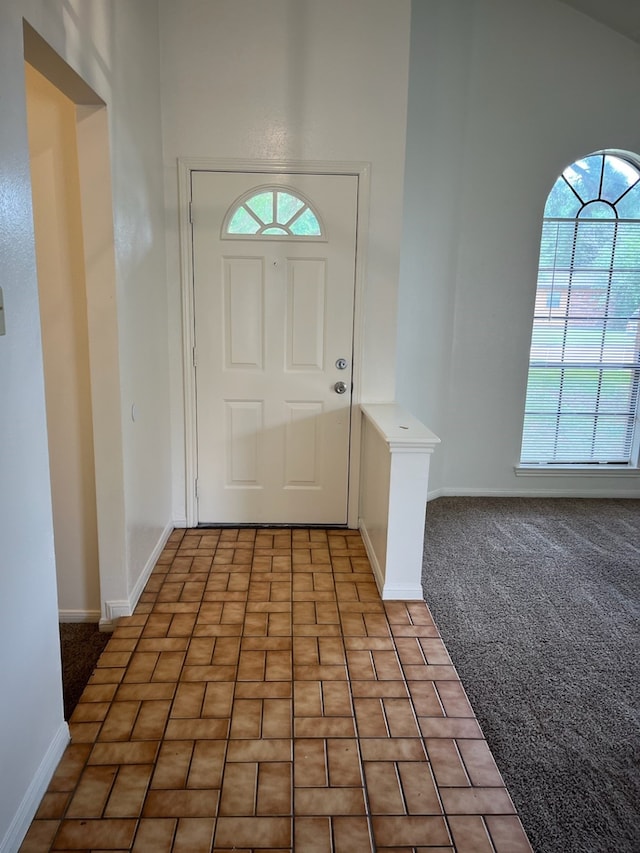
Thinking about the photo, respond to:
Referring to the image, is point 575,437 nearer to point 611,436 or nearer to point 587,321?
point 611,436

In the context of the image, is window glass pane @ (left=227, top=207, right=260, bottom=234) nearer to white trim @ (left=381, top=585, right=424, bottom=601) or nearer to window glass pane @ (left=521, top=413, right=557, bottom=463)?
white trim @ (left=381, top=585, right=424, bottom=601)

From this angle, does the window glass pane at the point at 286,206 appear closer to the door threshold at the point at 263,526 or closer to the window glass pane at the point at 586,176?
the door threshold at the point at 263,526

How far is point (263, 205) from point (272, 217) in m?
0.08

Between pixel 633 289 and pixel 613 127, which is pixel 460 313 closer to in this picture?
pixel 633 289

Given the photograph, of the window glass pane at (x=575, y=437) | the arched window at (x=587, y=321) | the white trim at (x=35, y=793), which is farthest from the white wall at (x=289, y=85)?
the white trim at (x=35, y=793)

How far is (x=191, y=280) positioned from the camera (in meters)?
3.41

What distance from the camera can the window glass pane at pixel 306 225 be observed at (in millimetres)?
3375

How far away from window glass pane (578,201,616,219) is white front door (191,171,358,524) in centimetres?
198

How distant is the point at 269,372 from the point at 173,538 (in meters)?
1.13

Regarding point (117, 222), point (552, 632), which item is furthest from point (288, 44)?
point (552, 632)

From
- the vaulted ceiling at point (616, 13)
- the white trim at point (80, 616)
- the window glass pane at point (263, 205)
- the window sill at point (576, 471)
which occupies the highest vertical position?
the vaulted ceiling at point (616, 13)

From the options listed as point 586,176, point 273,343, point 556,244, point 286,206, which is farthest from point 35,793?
point 586,176

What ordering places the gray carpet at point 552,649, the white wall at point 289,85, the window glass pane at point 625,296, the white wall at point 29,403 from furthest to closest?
1. the window glass pane at point 625,296
2. the white wall at point 289,85
3. the gray carpet at point 552,649
4. the white wall at point 29,403

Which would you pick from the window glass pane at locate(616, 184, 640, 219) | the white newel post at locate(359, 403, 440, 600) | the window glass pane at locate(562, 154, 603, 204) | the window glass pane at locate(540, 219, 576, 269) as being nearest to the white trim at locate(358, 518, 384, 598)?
the white newel post at locate(359, 403, 440, 600)
